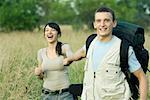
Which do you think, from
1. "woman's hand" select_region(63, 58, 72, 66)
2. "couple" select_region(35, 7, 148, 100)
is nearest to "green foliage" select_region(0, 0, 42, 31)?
"woman's hand" select_region(63, 58, 72, 66)

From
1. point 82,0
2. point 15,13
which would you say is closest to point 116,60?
point 15,13

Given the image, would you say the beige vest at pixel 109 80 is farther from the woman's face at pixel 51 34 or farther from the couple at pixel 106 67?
the woman's face at pixel 51 34

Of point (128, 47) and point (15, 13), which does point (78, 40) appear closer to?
point (128, 47)

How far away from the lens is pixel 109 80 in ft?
11.7

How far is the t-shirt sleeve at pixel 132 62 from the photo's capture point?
11.7 feet

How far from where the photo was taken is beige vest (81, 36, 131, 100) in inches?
140

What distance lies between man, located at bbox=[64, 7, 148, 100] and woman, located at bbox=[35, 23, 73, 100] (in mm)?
1254

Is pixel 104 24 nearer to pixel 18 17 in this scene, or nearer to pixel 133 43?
pixel 133 43

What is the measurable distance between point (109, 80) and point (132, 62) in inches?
8.9

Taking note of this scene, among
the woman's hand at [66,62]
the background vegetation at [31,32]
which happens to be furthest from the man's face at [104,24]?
the background vegetation at [31,32]

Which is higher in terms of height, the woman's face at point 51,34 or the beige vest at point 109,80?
the woman's face at point 51,34

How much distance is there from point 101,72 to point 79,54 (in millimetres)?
511

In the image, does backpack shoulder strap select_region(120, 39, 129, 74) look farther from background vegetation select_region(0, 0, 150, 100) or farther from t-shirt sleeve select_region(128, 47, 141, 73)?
background vegetation select_region(0, 0, 150, 100)

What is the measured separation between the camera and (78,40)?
50.3ft
